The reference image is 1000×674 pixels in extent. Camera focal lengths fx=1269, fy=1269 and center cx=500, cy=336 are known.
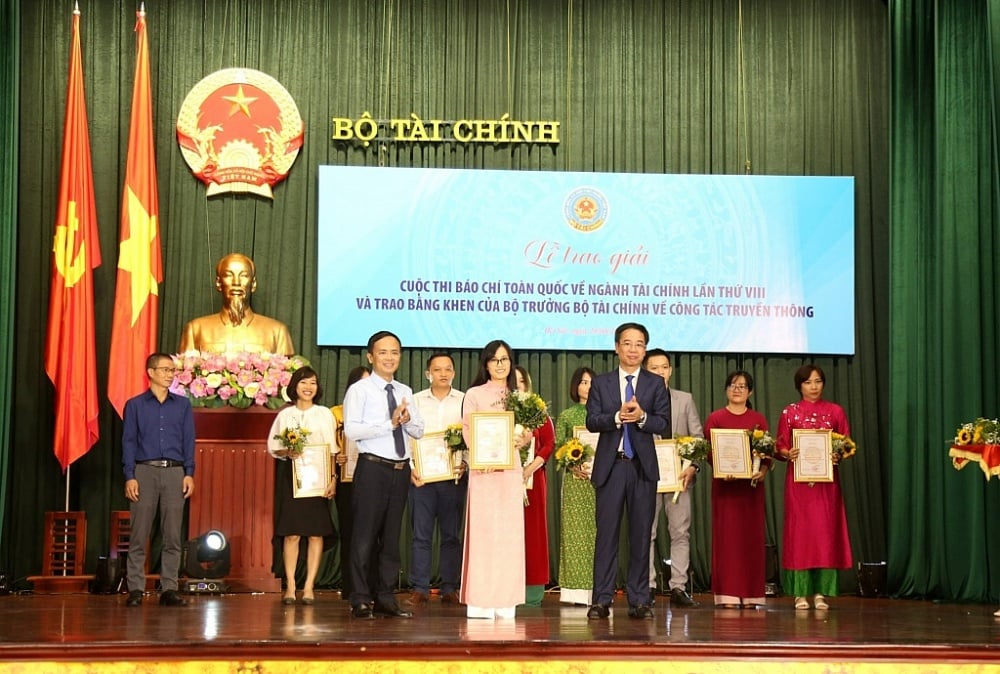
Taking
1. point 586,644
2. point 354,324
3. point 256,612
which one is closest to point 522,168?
point 354,324

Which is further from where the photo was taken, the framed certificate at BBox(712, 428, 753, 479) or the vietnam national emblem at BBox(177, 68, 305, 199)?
the vietnam national emblem at BBox(177, 68, 305, 199)

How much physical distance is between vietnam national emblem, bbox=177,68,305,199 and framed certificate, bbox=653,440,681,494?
383 centimetres

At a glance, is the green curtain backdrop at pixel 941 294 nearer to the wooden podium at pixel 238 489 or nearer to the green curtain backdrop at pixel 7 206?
the wooden podium at pixel 238 489

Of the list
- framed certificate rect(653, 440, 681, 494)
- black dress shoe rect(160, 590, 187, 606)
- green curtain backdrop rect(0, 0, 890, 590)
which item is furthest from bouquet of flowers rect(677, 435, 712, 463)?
black dress shoe rect(160, 590, 187, 606)

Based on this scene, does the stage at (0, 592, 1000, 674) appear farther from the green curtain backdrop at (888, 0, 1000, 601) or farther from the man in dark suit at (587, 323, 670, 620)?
the green curtain backdrop at (888, 0, 1000, 601)

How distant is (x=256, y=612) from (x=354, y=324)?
3000 millimetres

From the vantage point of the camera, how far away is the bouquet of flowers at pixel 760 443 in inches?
290

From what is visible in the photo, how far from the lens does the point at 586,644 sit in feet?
16.3

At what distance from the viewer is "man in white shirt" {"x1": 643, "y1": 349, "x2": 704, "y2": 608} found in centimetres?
743

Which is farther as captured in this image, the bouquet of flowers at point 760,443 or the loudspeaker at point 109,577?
the loudspeaker at point 109,577

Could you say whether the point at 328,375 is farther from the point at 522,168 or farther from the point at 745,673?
the point at 745,673

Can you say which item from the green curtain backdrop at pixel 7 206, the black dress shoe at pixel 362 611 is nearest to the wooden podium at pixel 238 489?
the green curtain backdrop at pixel 7 206

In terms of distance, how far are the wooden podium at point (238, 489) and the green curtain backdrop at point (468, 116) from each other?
118 centimetres

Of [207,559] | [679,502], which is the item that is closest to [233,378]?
[207,559]
